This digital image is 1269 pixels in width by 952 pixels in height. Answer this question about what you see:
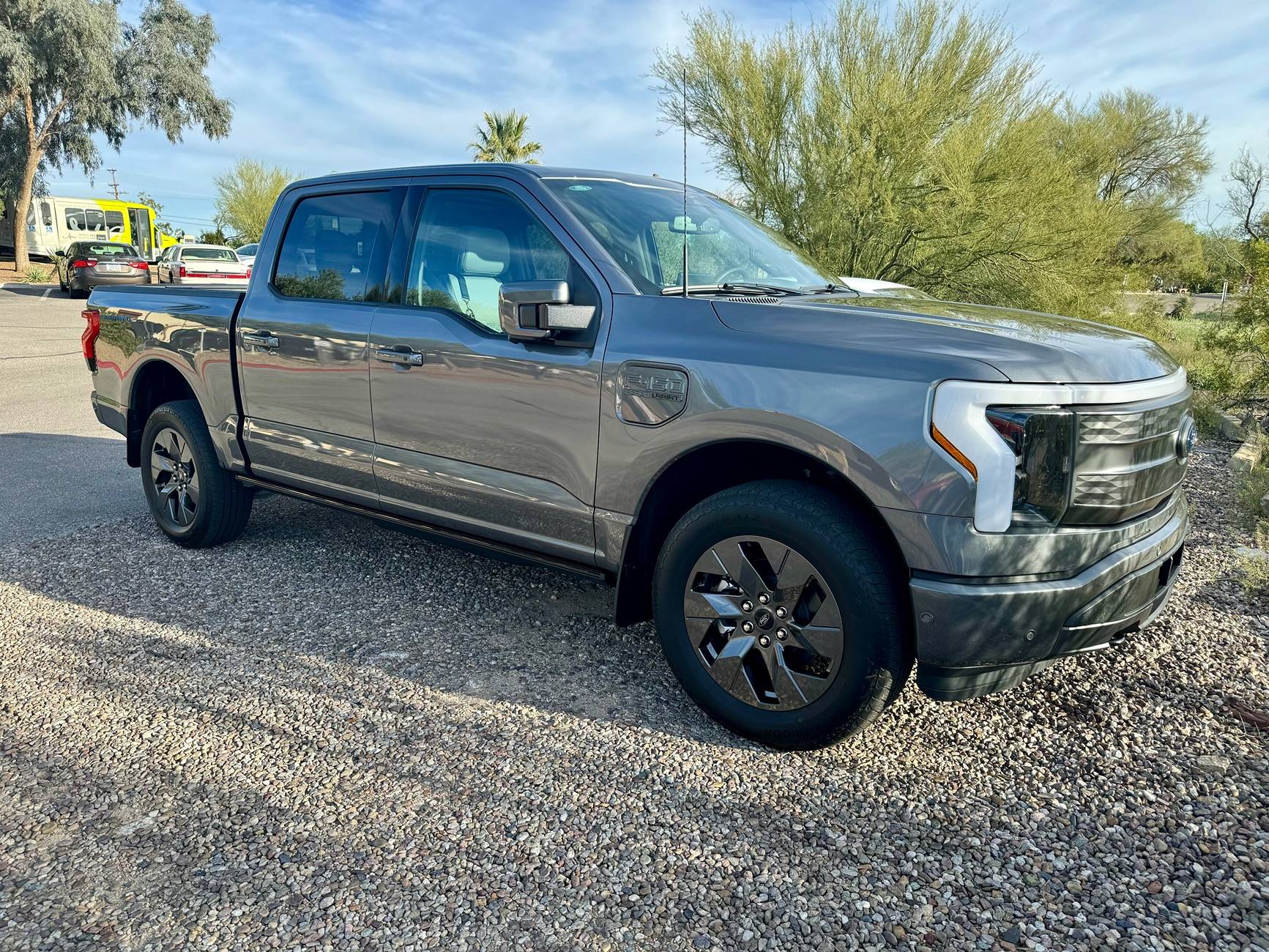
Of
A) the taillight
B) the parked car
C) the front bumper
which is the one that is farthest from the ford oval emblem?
the parked car

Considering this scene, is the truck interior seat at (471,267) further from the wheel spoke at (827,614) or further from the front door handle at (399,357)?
the wheel spoke at (827,614)

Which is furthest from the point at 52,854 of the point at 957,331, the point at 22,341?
the point at 22,341

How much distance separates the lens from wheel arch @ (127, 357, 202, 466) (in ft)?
17.6

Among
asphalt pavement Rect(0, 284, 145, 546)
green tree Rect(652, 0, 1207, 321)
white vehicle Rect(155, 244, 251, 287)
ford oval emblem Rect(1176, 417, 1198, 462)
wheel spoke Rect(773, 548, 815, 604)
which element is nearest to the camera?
wheel spoke Rect(773, 548, 815, 604)

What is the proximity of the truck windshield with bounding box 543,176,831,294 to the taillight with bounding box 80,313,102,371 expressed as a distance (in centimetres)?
330

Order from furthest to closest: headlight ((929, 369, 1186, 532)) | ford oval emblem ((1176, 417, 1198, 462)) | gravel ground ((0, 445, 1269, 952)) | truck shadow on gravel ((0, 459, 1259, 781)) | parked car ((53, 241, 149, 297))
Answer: parked car ((53, 241, 149, 297)) < truck shadow on gravel ((0, 459, 1259, 781)) < ford oval emblem ((1176, 417, 1198, 462)) < headlight ((929, 369, 1186, 532)) < gravel ground ((0, 445, 1269, 952))

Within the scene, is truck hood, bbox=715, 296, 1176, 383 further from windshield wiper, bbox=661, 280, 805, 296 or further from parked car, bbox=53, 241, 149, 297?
parked car, bbox=53, 241, 149, 297

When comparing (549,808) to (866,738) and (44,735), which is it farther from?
(44,735)

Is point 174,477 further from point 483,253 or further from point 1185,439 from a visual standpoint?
point 1185,439

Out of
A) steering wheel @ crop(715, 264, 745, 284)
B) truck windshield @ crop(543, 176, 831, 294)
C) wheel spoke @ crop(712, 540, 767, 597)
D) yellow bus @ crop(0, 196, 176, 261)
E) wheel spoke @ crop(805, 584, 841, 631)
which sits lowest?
wheel spoke @ crop(805, 584, 841, 631)

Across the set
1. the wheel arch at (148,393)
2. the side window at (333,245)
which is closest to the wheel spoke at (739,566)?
the side window at (333,245)

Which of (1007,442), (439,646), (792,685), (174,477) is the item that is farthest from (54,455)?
(1007,442)

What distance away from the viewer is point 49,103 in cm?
3341

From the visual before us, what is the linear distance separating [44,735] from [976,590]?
3039mm
